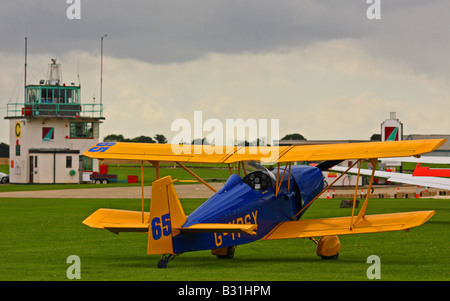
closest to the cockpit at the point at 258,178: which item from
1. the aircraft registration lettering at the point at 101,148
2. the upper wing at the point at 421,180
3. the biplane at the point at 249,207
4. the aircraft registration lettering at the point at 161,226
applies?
the biplane at the point at 249,207

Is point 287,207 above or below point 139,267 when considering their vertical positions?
above

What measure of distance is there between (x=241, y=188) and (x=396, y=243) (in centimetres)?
626

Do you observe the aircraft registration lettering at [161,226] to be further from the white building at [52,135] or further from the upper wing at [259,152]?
the white building at [52,135]

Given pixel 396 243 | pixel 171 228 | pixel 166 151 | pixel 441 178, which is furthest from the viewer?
pixel 441 178

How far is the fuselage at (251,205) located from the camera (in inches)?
560

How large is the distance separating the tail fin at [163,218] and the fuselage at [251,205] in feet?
0.64

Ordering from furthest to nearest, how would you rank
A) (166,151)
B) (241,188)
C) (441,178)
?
(441,178)
(166,151)
(241,188)

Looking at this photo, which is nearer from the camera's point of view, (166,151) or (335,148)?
(335,148)

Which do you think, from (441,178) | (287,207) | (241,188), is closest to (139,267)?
(241,188)

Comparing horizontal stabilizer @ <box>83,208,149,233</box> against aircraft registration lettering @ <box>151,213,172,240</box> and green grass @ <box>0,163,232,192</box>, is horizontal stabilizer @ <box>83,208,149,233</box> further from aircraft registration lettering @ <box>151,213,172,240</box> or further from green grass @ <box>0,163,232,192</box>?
green grass @ <box>0,163,232,192</box>

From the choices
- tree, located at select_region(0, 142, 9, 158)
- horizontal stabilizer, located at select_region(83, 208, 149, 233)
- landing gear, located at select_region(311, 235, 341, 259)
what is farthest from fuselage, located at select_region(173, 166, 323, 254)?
tree, located at select_region(0, 142, 9, 158)

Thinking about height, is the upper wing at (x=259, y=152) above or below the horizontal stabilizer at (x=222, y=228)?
above
